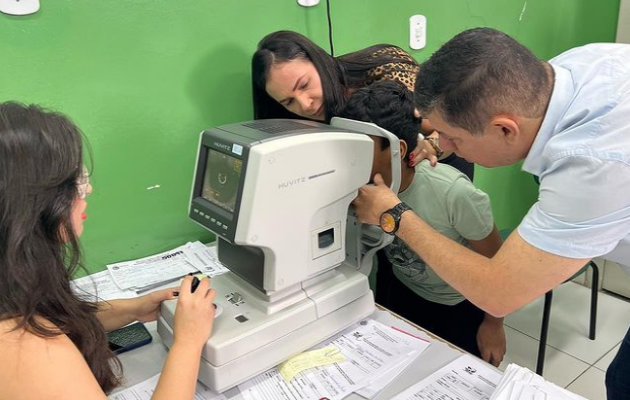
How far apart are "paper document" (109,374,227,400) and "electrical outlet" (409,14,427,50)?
1.56 m

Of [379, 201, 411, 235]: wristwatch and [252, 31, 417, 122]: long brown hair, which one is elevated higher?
[252, 31, 417, 122]: long brown hair

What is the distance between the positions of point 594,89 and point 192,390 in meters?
0.88

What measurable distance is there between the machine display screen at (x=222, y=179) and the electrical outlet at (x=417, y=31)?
128 cm

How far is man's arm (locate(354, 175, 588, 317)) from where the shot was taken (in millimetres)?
866

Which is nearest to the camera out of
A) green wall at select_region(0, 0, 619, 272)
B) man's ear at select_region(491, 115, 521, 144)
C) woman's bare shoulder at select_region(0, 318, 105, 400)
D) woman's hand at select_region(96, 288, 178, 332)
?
woman's bare shoulder at select_region(0, 318, 105, 400)

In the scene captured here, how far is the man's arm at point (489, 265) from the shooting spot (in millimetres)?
866

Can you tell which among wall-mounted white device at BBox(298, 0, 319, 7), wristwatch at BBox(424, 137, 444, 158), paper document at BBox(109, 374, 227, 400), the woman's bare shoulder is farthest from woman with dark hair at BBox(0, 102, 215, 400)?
wall-mounted white device at BBox(298, 0, 319, 7)

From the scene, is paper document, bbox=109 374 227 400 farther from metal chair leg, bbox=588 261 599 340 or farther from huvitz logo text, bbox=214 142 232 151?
metal chair leg, bbox=588 261 599 340

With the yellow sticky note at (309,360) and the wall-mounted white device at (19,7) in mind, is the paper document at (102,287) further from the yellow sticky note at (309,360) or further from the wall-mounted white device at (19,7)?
the wall-mounted white device at (19,7)

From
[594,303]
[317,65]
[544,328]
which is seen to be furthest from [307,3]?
[594,303]

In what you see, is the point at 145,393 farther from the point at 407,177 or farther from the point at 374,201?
the point at 407,177

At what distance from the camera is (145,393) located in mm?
966

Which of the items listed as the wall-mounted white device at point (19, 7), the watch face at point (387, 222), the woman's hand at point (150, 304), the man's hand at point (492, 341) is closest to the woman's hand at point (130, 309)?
the woman's hand at point (150, 304)

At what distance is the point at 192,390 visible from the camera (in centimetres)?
85
